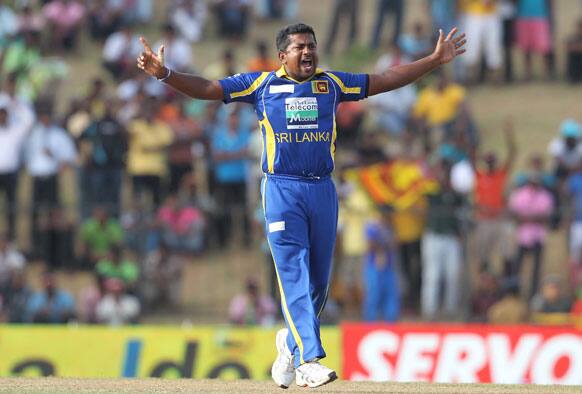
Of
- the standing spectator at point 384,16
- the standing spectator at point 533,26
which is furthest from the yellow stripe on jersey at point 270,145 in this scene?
the standing spectator at point 533,26

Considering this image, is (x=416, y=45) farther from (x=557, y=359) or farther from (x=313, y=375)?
(x=313, y=375)

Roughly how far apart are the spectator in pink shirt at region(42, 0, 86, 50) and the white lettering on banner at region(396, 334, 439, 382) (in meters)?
11.2

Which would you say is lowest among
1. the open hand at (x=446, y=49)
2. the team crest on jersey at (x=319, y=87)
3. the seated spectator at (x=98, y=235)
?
the seated spectator at (x=98, y=235)

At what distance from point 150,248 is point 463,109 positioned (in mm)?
4828

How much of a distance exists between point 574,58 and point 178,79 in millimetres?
15223

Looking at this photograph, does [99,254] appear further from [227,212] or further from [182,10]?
[182,10]

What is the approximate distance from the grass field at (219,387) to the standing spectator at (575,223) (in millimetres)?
6726

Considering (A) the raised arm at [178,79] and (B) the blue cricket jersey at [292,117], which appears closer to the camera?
(A) the raised arm at [178,79]

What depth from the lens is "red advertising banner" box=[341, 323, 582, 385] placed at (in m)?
14.9

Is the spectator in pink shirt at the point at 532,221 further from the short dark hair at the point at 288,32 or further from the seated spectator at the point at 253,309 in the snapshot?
the short dark hair at the point at 288,32

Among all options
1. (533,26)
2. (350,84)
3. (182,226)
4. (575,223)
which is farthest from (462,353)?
(533,26)

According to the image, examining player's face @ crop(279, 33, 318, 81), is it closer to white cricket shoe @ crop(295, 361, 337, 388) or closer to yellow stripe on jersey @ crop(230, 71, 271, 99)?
yellow stripe on jersey @ crop(230, 71, 271, 99)

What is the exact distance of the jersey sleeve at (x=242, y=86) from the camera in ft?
31.5

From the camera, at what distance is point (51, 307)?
55.8 feet
